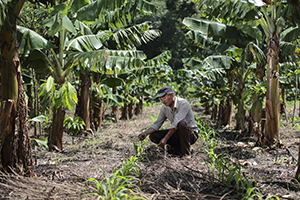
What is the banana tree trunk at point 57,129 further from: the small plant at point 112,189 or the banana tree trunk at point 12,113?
the small plant at point 112,189

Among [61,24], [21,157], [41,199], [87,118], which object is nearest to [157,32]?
[87,118]

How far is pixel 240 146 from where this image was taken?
19.1 feet

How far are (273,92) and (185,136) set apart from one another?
7.84 ft

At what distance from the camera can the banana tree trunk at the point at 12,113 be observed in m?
3.28

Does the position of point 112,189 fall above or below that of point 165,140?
below

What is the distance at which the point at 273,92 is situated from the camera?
5430mm

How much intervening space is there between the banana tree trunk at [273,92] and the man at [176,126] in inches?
74.1

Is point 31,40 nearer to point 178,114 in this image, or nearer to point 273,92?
point 178,114

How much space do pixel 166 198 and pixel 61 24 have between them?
10.9 ft

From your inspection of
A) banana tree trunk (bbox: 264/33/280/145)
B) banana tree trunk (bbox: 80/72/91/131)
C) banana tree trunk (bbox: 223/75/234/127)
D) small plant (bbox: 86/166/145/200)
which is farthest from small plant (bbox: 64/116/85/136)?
banana tree trunk (bbox: 223/75/234/127)

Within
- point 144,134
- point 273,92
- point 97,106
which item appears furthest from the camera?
point 97,106

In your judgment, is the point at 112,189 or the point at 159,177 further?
the point at 159,177

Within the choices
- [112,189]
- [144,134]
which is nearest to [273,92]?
[144,134]

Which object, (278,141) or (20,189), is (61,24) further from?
(278,141)
